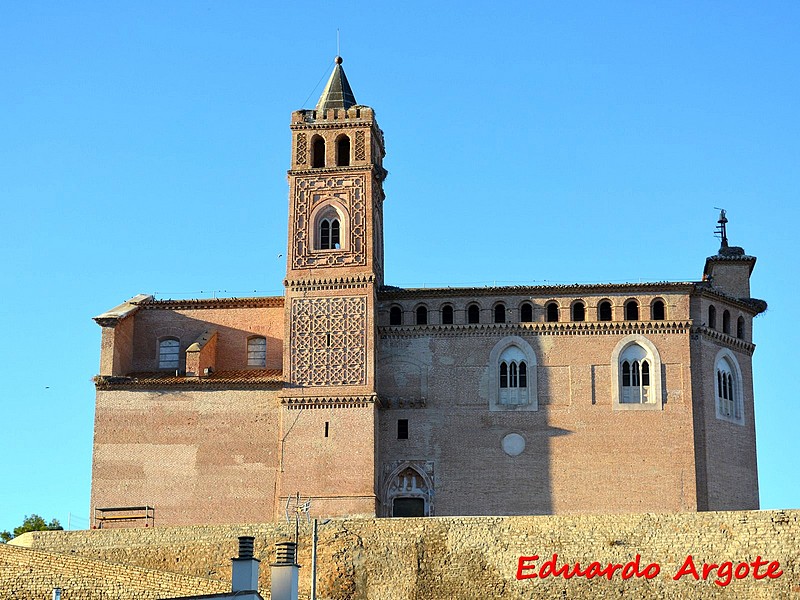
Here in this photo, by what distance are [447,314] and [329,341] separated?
4.81 meters

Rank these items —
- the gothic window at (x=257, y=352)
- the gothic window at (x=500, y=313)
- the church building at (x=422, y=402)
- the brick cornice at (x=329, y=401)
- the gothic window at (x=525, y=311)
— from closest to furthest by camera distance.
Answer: the church building at (x=422, y=402)
the brick cornice at (x=329, y=401)
the gothic window at (x=525, y=311)
the gothic window at (x=500, y=313)
the gothic window at (x=257, y=352)

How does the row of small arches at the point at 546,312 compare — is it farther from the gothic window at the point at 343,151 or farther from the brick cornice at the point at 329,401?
the gothic window at the point at 343,151

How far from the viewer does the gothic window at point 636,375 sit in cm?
5284

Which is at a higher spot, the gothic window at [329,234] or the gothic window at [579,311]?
the gothic window at [329,234]

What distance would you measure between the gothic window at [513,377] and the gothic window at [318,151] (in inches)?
409

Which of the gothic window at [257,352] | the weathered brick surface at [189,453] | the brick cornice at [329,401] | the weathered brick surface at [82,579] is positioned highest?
the gothic window at [257,352]

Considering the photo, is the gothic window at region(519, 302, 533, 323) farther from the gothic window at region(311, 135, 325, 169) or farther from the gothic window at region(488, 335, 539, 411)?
the gothic window at region(311, 135, 325, 169)

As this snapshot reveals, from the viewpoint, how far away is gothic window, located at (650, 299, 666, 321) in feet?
177

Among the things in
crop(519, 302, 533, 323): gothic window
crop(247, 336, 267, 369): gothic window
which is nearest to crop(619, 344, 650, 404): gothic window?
crop(519, 302, 533, 323): gothic window

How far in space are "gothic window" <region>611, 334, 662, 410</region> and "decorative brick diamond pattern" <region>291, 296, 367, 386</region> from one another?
30.7 feet

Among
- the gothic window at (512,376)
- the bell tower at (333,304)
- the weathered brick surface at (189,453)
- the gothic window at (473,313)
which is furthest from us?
the gothic window at (473,313)

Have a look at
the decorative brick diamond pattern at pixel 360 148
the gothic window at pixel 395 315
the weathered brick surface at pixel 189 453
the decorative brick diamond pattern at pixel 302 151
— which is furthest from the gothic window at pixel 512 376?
the decorative brick diamond pattern at pixel 302 151

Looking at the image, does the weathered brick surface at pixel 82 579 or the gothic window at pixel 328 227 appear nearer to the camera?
the weathered brick surface at pixel 82 579

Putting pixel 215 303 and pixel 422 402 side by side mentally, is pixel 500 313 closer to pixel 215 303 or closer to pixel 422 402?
pixel 422 402
